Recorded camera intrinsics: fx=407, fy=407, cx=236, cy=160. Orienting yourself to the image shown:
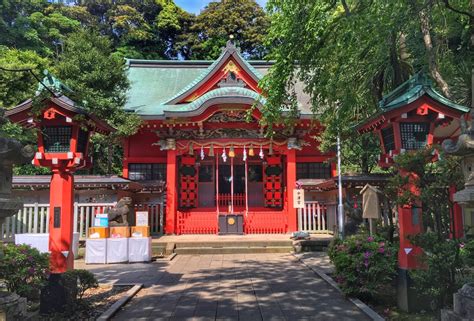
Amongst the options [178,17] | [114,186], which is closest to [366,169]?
[114,186]

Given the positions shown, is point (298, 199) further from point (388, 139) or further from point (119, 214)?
point (388, 139)

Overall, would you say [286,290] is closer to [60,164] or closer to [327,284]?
[327,284]

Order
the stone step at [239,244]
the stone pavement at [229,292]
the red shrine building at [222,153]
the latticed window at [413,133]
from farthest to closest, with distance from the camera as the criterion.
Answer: the red shrine building at [222,153] → the stone step at [239,244] → the latticed window at [413,133] → the stone pavement at [229,292]

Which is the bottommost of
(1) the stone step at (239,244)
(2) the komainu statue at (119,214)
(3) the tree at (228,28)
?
(1) the stone step at (239,244)

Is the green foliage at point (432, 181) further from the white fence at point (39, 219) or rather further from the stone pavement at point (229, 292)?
the white fence at point (39, 219)

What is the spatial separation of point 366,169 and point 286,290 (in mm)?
8371

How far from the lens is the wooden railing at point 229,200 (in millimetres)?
19422

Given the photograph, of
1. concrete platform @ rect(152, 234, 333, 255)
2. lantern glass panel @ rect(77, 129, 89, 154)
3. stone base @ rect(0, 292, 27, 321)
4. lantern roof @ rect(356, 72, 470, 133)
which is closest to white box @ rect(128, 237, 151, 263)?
concrete platform @ rect(152, 234, 333, 255)

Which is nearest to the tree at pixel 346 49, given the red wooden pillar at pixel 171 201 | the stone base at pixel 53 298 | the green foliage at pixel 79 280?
the green foliage at pixel 79 280

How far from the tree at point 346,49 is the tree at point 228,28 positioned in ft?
84.6

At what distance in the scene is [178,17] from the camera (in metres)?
38.2

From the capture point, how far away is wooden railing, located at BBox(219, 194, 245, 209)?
19.4 meters

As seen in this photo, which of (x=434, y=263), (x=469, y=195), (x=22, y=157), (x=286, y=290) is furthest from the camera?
(x=286, y=290)

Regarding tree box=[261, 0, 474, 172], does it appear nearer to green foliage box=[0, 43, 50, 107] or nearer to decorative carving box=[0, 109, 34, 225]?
green foliage box=[0, 43, 50, 107]
